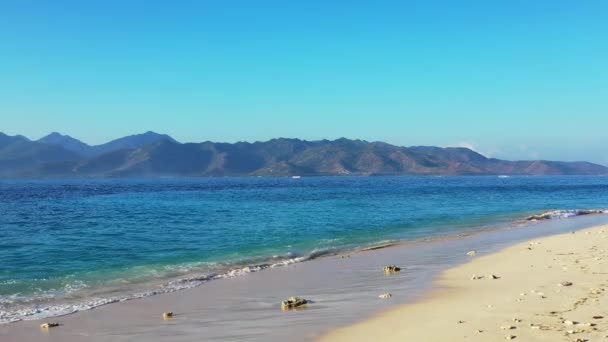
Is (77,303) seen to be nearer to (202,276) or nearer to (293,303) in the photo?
(202,276)

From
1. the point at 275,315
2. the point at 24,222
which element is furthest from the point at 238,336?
the point at 24,222

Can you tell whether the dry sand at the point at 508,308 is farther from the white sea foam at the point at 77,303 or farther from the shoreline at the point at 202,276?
the white sea foam at the point at 77,303

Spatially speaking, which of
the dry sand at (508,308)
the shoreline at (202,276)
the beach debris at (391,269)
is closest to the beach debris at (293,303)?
the dry sand at (508,308)

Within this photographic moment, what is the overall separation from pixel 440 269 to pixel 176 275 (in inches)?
338

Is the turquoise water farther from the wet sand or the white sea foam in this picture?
the wet sand

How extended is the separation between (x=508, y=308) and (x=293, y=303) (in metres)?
4.56

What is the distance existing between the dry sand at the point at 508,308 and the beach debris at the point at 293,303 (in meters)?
2.08

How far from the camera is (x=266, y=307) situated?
38.9 ft

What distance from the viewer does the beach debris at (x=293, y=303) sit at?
11648 millimetres

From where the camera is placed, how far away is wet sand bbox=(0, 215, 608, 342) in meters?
9.72

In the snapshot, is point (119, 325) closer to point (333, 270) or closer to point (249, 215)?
point (333, 270)

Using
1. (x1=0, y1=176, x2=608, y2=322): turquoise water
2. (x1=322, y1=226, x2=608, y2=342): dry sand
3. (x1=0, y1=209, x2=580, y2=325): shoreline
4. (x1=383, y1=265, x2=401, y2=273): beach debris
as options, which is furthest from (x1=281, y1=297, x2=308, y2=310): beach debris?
(x1=383, y1=265, x2=401, y2=273): beach debris

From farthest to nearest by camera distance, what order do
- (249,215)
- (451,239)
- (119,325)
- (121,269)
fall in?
1. (249,215)
2. (451,239)
3. (121,269)
4. (119,325)

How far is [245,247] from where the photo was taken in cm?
2362
